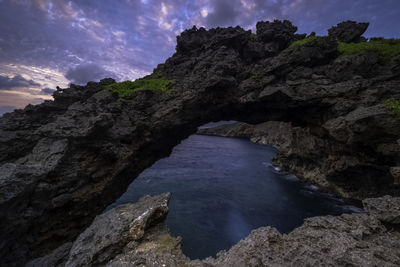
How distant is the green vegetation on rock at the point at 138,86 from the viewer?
13828 mm

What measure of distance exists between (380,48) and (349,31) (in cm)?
486

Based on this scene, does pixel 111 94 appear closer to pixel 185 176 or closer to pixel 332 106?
pixel 332 106

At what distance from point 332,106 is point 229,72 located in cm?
851

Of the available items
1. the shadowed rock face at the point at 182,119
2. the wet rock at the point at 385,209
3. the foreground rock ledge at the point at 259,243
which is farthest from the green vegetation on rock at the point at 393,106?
the foreground rock ledge at the point at 259,243

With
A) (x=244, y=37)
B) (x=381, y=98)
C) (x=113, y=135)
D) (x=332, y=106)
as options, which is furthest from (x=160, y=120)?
(x=381, y=98)

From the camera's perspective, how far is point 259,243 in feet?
12.8

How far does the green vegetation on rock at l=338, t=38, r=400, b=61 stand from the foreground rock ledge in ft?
45.0

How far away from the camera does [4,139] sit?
373 inches

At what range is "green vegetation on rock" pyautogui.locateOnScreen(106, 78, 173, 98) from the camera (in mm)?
13828

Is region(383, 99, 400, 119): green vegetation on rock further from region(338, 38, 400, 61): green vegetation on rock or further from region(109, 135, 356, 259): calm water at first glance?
region(109, 135, 356, 259): calm water

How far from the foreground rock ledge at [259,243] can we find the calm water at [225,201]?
9531mm

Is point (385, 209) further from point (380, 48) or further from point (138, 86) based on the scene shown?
point (138, 86)

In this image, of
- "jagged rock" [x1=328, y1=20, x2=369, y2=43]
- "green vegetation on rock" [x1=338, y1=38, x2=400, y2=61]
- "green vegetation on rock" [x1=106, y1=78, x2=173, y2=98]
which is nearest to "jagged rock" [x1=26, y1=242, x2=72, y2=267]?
"green vegetation on rock" [x1=106, y1=78, x2=173, y2=98]

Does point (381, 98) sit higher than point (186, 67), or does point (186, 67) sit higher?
point (186, 67)
